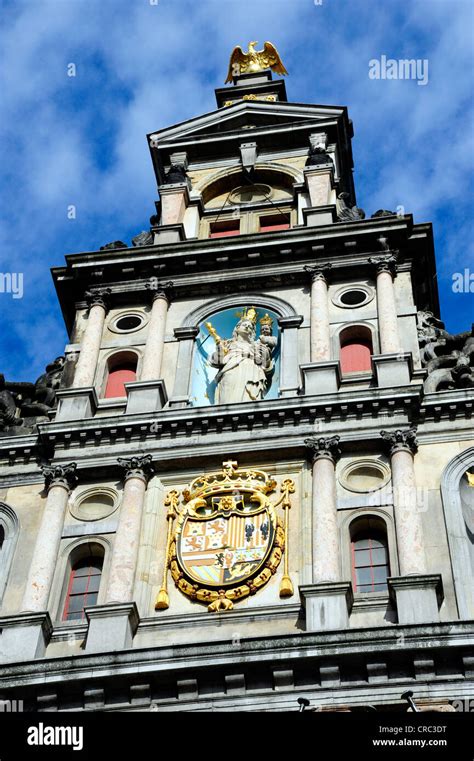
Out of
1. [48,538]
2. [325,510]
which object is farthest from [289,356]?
[48,538]

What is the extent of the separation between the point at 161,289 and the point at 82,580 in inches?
311

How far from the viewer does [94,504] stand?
24.9 m

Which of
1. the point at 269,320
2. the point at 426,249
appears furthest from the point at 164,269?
the point at 426,249

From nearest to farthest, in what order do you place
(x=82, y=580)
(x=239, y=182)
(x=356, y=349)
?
(x=82, y=580) < (x=356, y=349) < (x=239, y=182)

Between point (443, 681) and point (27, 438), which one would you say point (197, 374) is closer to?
point (27, 438)

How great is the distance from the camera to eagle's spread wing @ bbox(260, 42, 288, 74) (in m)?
39.4

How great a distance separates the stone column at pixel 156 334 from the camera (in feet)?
90.2

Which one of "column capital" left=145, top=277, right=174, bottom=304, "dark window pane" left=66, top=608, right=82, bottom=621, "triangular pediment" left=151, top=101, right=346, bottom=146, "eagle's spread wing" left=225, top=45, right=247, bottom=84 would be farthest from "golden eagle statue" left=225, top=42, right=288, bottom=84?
"dark window pane" left=66, top=608, right=82, bottom=621

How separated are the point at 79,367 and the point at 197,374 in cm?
236

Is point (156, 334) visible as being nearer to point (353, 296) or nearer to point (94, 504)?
point (353, 296)

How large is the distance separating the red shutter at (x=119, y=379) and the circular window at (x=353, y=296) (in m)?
4.40

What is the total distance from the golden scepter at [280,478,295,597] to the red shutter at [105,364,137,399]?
4.87 meters

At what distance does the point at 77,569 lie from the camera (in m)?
24.0

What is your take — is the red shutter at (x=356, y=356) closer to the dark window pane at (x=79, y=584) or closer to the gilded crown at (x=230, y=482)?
the gilded crown at (x=230, y=482)
